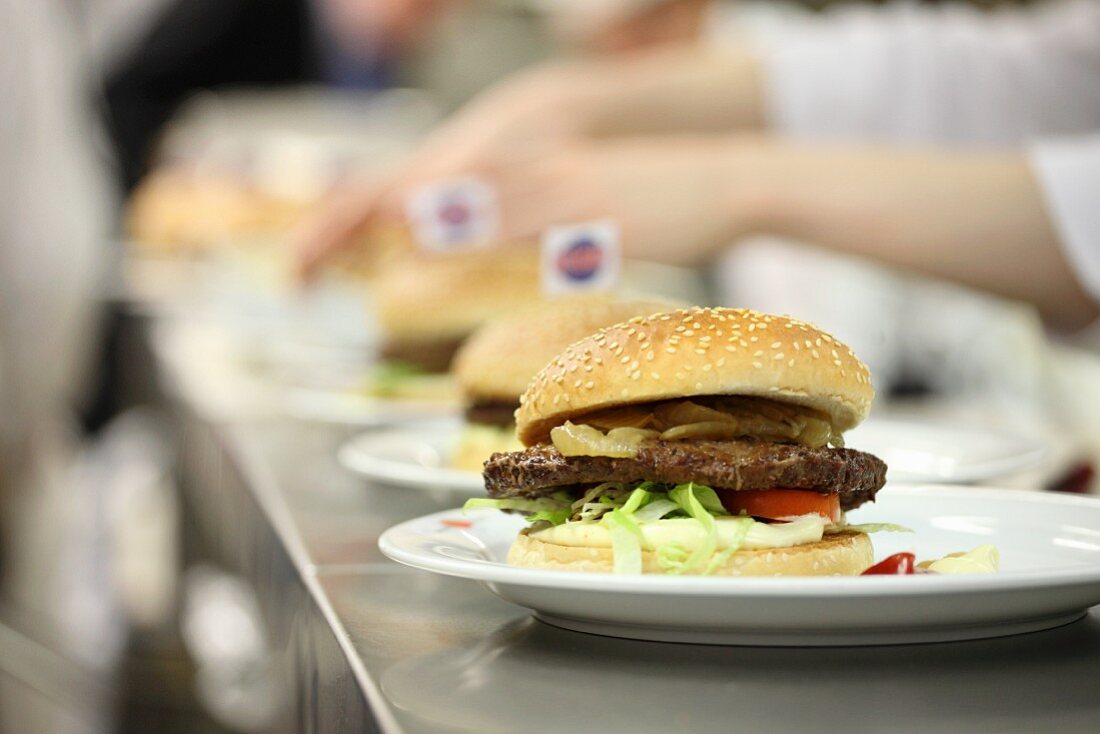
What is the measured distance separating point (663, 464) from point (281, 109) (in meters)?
8.91

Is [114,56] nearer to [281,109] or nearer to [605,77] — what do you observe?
[281,109]

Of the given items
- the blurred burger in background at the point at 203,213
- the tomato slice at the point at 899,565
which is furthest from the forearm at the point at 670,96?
the blurred burger in background at the point at 203,213

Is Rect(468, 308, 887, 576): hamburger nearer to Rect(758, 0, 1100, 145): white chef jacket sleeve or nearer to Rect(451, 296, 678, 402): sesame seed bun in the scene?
Rect(451, 296, 678, 402): sesame seed bun

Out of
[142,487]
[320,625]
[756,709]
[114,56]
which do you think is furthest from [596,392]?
[114,56]

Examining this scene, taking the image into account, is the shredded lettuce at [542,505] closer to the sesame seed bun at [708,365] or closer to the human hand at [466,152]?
the sesame seed bun at [708,365]

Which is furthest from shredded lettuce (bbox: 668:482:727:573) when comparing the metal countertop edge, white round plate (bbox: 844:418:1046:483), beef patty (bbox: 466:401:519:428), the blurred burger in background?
the blurred burger in background

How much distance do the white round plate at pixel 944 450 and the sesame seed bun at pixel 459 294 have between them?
98 cm

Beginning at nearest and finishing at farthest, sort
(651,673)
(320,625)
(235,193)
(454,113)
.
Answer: (651,673), (320,625), (235,193), (454,113)

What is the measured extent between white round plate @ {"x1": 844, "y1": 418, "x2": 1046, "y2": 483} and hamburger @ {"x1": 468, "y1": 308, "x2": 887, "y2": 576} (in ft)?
1.70

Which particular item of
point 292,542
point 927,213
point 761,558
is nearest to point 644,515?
point 761,558

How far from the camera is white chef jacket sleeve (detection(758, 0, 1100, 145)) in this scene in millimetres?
3416

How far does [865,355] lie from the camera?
431cm

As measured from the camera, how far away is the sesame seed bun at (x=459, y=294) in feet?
9.85

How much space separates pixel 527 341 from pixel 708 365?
0.83 metres
